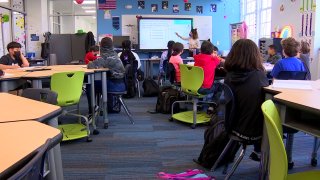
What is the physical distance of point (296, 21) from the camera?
6.55m

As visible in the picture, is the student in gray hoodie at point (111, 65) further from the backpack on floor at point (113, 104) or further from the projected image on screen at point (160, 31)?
the projected image on screen at point (160, 31)

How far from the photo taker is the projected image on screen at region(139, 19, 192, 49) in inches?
364

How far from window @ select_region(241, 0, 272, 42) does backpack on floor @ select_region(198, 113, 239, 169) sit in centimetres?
575

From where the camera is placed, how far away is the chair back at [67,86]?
11.3 feet

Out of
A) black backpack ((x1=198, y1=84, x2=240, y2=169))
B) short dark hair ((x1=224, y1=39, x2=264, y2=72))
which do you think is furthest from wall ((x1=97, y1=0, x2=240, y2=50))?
short dark hair ((x1=224, y1=39, x2=264, y2=72))

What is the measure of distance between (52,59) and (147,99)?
3.04 metres

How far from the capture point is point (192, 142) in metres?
3.69

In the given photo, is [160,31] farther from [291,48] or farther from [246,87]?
[246,87]

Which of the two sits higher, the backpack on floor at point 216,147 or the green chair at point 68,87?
the green chair at point 68,87

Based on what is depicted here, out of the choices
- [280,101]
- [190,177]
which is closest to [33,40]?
[190,177]

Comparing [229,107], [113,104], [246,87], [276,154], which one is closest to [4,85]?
[113,104]

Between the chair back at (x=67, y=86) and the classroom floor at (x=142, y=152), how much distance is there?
524 millimetres

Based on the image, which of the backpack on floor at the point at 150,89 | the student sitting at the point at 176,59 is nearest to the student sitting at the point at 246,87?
the student sitting at the point at 176,59

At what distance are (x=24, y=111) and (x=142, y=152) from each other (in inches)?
70.8
